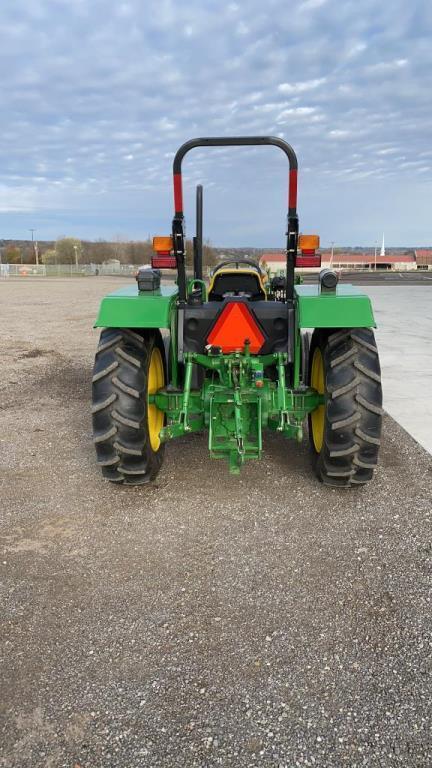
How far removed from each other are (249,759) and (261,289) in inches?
154

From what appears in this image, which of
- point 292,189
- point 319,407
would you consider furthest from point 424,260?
point 292,189

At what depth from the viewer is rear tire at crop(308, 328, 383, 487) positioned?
12.3ft

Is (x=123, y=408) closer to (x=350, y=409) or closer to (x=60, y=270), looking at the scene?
(x=350, y=409)

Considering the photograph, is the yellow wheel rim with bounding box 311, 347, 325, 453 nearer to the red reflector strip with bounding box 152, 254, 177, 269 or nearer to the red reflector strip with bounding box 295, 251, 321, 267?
the red reflector strip with bounding box 295, 251, 321, 267

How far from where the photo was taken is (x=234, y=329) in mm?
3967

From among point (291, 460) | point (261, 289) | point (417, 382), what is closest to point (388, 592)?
point (291, 460)

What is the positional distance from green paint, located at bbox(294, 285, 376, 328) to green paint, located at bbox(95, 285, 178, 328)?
3.11 ft

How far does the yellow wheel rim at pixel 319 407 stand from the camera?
168 inches

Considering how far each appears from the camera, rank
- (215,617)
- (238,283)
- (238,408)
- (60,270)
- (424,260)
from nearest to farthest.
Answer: (215,617)
(238,408)
(238,283)
(60,270)
(424,260)

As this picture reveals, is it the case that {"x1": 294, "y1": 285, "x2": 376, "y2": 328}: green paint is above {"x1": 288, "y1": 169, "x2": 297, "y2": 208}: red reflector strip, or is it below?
below

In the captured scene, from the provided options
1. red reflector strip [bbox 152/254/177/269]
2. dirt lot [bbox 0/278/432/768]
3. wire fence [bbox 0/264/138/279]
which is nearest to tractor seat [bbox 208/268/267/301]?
red reflector strip [bbox 152/254/177/269]

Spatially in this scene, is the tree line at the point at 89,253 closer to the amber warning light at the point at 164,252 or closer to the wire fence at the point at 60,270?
the wire fence at the point at 60,270

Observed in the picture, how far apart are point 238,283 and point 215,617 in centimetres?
323

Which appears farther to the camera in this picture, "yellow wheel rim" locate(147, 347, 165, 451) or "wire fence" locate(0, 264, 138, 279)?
"wire fence" locate(0, 264, 138, 279)
